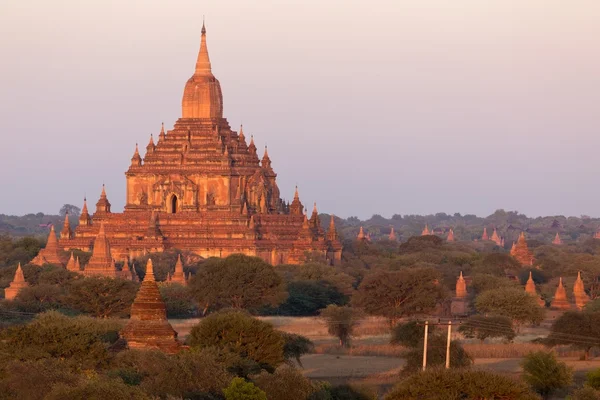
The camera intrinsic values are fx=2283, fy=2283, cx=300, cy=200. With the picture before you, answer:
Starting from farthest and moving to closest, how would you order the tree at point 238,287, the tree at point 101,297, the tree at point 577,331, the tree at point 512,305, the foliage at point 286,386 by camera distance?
the tree at point 238,287 < the tree at point 512,305 < the tree at point 101,297 < the tree at point 577,331 < the foliage at point 286,386

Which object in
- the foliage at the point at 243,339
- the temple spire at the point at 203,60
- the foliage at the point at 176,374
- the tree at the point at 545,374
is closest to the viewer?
the foliage at the point at 176,374

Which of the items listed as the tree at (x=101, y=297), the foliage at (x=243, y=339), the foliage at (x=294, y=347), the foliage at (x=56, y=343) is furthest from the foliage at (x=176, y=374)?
the tree at (x=101, y=297)

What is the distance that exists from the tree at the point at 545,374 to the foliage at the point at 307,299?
79.7 feet

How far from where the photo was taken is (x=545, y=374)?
54.7 metres

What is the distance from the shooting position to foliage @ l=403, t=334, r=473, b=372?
5616 cm

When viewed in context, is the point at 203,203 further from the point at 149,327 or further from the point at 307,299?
the point at 149,327

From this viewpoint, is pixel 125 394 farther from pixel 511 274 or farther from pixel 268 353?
pixel 511 274

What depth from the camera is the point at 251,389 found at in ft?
144

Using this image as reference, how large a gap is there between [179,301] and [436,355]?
67.6 feet

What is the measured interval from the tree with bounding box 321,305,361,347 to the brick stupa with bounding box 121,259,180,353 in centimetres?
1660

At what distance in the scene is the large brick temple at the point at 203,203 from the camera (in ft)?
307

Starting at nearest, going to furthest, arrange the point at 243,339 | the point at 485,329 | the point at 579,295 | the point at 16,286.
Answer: the point at 243,339 < the point at 485,329 < the point at 16,286 < the point at 579,295

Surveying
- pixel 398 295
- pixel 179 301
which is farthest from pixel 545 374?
pixel 179 301

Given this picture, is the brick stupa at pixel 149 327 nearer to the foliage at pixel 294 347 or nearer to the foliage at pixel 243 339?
the foliage at pixel 243 339
